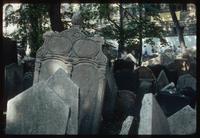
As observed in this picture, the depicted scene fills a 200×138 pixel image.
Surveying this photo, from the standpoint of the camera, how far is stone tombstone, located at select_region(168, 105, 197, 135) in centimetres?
494

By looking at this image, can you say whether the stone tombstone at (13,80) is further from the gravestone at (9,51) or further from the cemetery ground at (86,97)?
the gravestone at (9,51)

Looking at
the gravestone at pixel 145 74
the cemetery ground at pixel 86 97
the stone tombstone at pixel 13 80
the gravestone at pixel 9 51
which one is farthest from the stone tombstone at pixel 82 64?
the gravestone at pixel 145 74

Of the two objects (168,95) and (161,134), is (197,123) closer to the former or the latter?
(161,134)

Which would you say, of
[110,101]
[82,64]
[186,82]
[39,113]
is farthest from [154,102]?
[186,82]

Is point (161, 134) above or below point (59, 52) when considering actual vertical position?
below

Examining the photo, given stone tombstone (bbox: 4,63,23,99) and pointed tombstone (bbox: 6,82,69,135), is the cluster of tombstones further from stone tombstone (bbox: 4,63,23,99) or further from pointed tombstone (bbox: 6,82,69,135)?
stone tombstone (bbox: 4,63,23,99)

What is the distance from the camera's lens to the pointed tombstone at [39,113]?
482 cm

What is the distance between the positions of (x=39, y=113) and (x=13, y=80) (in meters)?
4.97

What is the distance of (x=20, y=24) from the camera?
498 inches

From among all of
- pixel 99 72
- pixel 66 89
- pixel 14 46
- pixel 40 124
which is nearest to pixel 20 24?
pixel 14 46

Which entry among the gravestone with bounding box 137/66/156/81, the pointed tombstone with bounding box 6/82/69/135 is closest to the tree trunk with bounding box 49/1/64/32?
the gravestone with bounding box 137/66/156/81

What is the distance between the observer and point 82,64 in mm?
7492

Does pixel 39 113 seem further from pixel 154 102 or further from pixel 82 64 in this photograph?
pixel 82 64

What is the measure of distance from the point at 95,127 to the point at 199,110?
2357 mm
